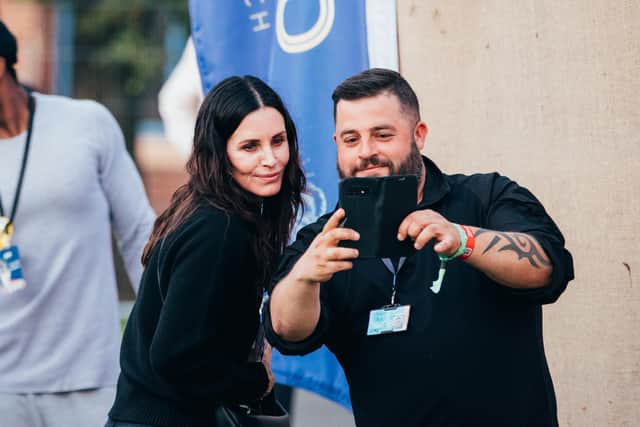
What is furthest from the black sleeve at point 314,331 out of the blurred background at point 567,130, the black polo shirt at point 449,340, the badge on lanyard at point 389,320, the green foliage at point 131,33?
the green foliage at point 131,33

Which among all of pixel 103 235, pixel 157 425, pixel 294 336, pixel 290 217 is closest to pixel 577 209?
pixel 290 217

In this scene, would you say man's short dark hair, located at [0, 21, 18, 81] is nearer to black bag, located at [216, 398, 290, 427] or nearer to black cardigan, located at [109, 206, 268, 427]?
black cardigan, located at [109, 206, 268, 427]

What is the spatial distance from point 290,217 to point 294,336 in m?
0.74

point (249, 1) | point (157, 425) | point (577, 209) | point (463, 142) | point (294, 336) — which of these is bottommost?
point (157, 425)

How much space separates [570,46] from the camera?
3414mm

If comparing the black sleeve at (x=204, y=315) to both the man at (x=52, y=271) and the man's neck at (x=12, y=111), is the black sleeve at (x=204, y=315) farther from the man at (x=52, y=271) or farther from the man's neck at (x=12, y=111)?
the man's neck at (x=12, y=111)

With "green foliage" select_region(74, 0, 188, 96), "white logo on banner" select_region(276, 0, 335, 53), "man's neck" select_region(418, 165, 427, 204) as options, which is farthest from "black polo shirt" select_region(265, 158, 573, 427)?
"green foliage" select_region(74, 0, 188, 96)

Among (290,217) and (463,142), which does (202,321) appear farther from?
(463,142)

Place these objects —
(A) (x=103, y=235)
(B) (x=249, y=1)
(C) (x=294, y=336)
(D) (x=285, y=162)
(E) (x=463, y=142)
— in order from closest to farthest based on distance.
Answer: (C) (x=294, y=336)
(D) (x=285, y=162)
(E) (x=463, y=142)
(A) (x=103, y=235)
(B) (x=249, y=1)

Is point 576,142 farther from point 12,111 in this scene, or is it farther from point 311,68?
point 12,111

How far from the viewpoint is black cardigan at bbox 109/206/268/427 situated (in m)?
2.88

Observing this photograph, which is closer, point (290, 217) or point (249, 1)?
point (290, 217)

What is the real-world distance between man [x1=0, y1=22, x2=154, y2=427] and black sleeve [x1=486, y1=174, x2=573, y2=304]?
69.6 inches

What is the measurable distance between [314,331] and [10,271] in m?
1.58
